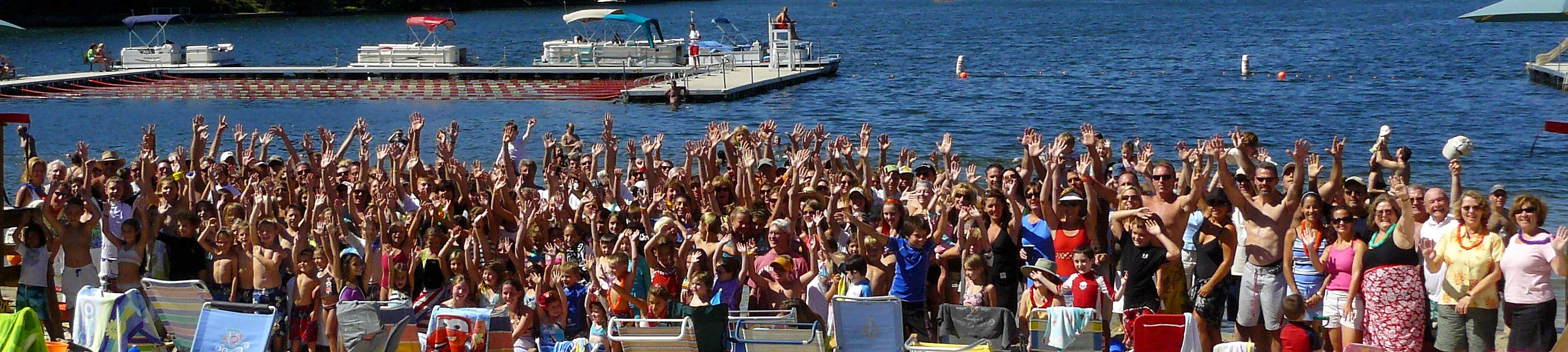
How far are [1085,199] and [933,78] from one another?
40.7 m

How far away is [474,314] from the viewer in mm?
7449

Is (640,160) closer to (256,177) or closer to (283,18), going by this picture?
(256,177)

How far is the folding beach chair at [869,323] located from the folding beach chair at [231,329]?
9.60 ft

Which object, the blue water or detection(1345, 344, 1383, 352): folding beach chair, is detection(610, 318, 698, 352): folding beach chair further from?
the blue water

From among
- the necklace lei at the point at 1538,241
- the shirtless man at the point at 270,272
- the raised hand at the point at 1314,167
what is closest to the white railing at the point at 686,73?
the raised hand at the point at 1314,167

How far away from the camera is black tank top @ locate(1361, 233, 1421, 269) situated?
7594 mm

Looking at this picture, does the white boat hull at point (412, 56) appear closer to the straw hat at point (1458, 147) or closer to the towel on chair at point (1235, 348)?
the straw hat at point (1458, 147)

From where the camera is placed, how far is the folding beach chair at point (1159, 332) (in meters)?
6.85

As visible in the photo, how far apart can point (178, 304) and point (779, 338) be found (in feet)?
11.3

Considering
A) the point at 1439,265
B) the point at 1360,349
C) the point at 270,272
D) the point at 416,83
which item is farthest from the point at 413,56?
the point at 1360,349

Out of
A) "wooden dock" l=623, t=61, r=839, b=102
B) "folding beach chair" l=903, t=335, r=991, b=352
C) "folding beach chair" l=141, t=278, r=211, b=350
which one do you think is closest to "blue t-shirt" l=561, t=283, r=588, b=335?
"folding beach chair" l=141, t=278, r=211, b=350

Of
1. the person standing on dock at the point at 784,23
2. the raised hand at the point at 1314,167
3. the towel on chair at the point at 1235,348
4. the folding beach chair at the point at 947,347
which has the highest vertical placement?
the person standing on dock at the point at 784,23

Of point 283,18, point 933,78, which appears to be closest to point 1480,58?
point 933,78

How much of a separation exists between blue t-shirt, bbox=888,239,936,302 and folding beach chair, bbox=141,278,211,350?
3.83m
